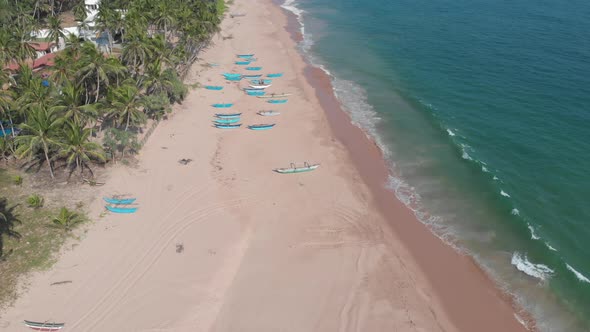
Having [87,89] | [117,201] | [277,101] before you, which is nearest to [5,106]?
[87,89]

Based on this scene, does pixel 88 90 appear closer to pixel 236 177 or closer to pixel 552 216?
pixel 236 177

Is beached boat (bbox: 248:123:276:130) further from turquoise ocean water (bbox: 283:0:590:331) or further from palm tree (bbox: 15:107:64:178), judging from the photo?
palm tree (bbox: 15:107:64:178)

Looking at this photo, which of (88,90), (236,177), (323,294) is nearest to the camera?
(323,294)

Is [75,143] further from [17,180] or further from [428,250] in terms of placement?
[428,250]

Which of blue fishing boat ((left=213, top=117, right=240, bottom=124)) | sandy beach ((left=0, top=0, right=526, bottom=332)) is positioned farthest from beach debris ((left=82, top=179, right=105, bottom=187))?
blue fishing boat ((left=213, top=117, right=240, bottom=124))

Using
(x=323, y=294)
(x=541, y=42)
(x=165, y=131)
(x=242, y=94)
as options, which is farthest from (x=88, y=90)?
(x=541, y=42)

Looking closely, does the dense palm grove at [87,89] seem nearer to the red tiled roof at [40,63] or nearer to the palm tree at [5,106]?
the palm tree at [5,106]
